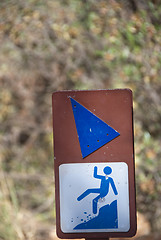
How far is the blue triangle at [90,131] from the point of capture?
2.03 m

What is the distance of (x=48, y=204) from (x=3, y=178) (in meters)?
0.79

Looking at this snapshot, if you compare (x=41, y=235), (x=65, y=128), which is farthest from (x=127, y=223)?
(x=41, y=235)

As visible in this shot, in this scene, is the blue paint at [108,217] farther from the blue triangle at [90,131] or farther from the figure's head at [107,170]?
the blue triangle at [90,131]

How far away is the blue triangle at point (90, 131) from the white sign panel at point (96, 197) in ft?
0.31

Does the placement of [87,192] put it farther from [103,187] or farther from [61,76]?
[61,76]

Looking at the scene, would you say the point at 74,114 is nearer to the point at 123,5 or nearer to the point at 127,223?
the point at 127,223

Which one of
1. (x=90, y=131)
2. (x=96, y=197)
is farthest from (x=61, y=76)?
(x=96, y=197)

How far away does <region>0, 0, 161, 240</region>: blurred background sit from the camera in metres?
5.47

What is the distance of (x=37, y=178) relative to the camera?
5.89 metres

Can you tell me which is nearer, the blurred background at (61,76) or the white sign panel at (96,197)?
the white sign panel at (96,197)

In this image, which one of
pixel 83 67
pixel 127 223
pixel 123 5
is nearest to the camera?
pixel 127 223

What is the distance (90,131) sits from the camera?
2.05 metres

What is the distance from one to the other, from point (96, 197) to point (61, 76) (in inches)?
170

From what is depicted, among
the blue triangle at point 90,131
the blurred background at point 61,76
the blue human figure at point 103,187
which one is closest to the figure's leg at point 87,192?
the blue human figure at point 103,187
